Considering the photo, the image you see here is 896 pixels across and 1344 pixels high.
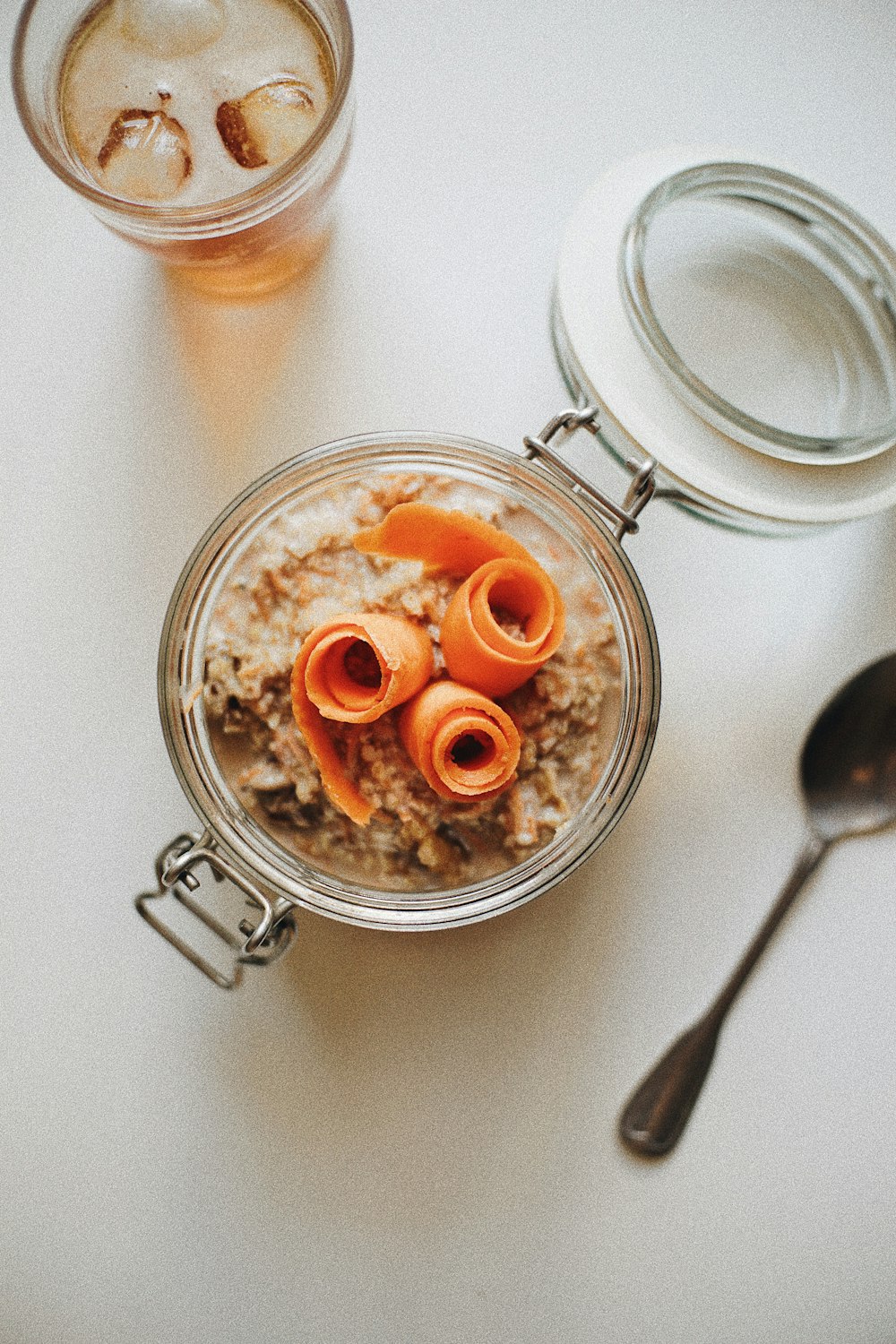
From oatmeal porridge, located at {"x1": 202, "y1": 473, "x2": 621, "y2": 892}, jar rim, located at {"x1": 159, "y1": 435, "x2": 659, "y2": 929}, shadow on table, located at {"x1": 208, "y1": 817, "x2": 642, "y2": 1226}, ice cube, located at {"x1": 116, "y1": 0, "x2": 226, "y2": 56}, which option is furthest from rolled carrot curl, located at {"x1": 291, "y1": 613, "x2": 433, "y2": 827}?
ice cube, located at {"x1": 116, "y1": 0, "x2": 226, "y2": 56}

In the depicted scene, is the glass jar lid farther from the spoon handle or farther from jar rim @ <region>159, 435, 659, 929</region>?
the spoon handle

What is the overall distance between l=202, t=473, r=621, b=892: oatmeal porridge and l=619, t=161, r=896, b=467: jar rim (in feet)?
0.53

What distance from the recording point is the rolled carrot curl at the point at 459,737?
57 centimetres

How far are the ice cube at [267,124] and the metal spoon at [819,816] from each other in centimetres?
68

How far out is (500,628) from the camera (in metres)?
0.59

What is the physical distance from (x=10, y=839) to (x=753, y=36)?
3.50 ft

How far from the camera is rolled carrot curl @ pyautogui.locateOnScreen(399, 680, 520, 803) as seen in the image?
57 cm

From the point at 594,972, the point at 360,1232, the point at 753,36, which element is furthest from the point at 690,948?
the point at 753,36

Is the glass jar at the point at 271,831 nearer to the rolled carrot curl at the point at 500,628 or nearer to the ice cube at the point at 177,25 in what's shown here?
the rolled carrot curl at the point at 500,628

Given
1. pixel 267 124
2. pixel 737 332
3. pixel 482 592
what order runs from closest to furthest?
pixel 482 592 < pixel 267 124 < pixel 737 332

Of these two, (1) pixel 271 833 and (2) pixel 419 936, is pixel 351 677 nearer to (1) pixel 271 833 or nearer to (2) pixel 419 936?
(1) pixel 271 833

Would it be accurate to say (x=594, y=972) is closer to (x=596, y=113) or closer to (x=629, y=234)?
(x=629, y=234)

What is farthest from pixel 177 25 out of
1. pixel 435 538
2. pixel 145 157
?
pixel 435 538

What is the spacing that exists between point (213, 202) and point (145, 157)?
96 mm
